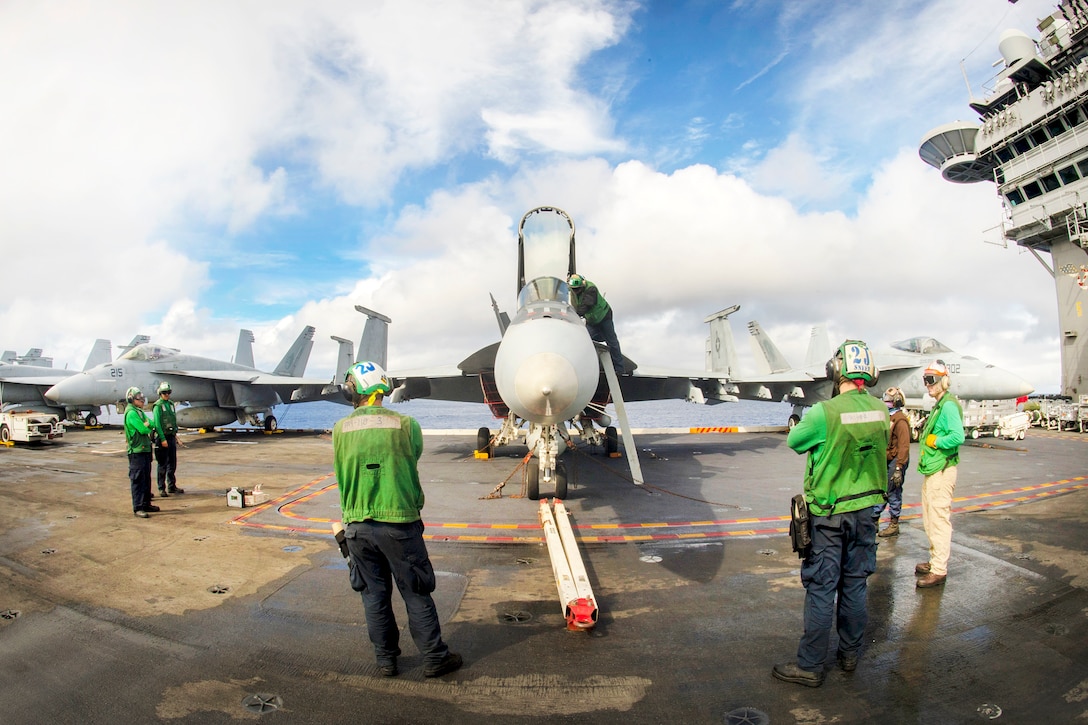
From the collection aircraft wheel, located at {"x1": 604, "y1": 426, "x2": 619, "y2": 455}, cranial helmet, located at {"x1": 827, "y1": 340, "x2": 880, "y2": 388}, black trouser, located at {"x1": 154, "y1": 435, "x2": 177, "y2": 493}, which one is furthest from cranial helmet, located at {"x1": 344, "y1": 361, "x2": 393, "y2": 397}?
aircraft wheel, located at {"x1": 604, "y1": 426, "x2": 619, "y2": 455}

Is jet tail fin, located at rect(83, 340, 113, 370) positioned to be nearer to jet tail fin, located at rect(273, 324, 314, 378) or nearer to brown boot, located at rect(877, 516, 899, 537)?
jet tail fin, located at rect(273, 324, 314, 378)

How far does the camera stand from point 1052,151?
2603 centimetres

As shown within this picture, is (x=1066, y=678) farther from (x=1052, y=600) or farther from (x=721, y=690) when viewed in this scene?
(x=721, y=690)

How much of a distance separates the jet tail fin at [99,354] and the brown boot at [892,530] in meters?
49.4

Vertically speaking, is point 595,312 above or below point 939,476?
above

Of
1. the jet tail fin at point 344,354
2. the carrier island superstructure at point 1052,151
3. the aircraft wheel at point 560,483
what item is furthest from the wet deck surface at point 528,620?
the carrier island superstructure at point 1052,151

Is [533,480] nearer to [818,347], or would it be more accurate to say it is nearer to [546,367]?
[546,367]

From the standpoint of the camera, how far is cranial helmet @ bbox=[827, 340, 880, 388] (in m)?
3.69

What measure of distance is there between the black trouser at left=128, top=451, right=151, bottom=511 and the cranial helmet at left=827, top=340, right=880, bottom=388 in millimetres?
9346

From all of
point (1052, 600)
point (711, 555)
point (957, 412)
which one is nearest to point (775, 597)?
point (711, 555)

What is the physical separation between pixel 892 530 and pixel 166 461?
1158 cm

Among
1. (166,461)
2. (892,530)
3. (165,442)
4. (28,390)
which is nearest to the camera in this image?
(892,530)

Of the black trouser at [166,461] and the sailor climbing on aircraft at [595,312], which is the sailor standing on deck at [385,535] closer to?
the sailor climbing on aircraft at [595,312]

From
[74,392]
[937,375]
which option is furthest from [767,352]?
[74,392]
